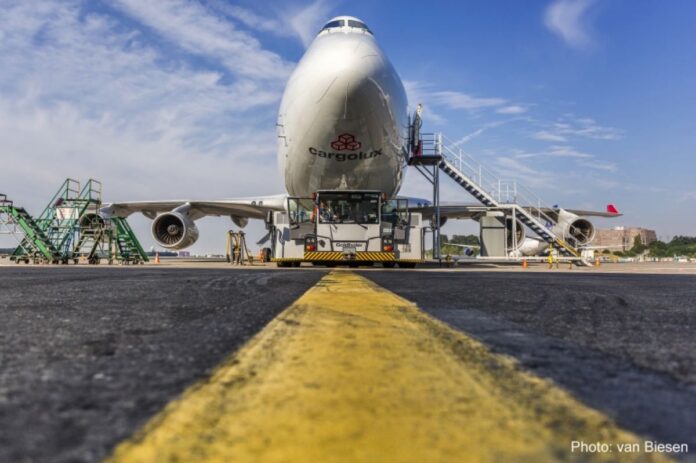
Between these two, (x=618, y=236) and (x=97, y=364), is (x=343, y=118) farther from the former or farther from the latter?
(x=618, y=236)

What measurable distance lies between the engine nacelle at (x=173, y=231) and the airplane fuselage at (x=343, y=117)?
20.1ft

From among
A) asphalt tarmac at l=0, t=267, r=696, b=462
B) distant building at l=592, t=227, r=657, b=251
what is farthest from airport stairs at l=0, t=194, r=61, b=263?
distant building at l=592, t=227, r=657, b=251

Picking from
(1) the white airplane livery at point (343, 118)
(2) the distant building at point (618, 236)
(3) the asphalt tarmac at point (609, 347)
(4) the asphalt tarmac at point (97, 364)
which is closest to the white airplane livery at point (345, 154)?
(1) the white airplane livery at point (343, 118)

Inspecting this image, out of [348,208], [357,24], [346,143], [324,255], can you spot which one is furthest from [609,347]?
[357,24]

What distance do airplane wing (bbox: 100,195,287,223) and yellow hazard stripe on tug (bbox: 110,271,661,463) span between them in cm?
1571

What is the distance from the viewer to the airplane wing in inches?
721

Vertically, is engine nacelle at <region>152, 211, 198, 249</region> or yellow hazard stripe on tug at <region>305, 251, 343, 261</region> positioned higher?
engine nacelle at <region>152, 211, 198, 249</region>

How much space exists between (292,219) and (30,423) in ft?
38.2

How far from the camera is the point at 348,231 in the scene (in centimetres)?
1224

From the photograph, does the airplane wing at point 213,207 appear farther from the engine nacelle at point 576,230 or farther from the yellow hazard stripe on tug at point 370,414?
the yellow hazard stripe on tug at point 370,414

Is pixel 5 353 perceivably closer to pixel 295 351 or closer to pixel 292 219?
pixel 295 351

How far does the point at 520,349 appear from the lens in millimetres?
1549

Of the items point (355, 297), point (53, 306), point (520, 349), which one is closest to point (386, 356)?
point (520, 349)

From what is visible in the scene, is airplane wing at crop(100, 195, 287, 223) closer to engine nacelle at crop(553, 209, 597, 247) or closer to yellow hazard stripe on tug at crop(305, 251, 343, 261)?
yellow hazard stripe on tug at crop(305, 251, 343, 261)
